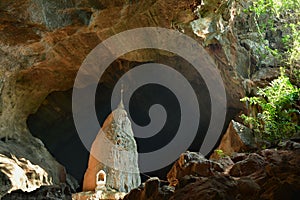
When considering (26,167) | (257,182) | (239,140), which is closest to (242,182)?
(257,182)

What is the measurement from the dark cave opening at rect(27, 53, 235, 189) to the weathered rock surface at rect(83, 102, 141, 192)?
2888mm

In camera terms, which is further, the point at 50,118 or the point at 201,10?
the point at 50,118

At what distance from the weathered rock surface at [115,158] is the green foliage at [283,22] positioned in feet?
22.2

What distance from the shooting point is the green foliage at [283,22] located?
1048 centimetres

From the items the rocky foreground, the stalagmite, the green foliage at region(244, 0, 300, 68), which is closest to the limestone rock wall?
the green foliage at region(244, 0, 300, 68)

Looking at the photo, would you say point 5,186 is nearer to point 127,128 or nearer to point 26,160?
point 26,160

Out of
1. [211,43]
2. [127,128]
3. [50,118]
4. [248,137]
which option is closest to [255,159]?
[248,137]

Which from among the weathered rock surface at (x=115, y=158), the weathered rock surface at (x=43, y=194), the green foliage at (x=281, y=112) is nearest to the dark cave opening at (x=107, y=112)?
the weathered rock surface at (x=115, y=158)

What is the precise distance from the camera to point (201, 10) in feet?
31.6

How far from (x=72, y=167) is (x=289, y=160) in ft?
48.8

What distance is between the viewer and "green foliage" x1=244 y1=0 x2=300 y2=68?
10.5 m

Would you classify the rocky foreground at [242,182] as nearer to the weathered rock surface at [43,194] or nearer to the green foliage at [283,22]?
the weathered rock surface at [43,194]

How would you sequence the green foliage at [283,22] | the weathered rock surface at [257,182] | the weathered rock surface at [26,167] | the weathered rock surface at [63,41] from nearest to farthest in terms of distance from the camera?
the weathered rock surface at [257,182]
the weathered rock surface at [63,41]
the weathered rock surface at [26,167]
the green foliage at [283,22]

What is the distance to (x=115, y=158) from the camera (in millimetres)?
11812
